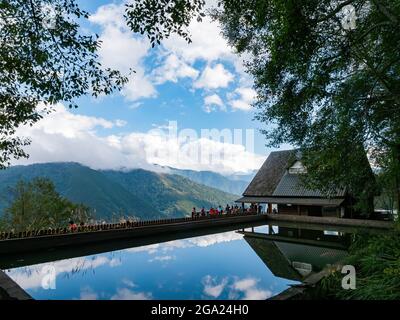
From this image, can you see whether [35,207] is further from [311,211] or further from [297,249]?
[311,211]

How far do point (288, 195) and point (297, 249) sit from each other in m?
14.8

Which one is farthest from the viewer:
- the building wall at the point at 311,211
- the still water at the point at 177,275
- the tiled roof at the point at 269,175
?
the tiled roof at the point at 269,175

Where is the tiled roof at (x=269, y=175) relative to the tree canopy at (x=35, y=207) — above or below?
above

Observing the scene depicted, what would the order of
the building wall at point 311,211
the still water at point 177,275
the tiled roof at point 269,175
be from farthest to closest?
the tiled roof at point 269,175, the building wall at point 311,211, the still water at point 177,275

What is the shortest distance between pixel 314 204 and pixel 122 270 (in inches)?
811

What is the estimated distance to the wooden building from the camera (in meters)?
27.9

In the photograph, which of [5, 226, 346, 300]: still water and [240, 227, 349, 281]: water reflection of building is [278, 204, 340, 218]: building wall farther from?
[5, 226, 346, 300]: still water

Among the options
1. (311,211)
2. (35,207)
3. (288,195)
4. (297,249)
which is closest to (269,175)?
(288,195)

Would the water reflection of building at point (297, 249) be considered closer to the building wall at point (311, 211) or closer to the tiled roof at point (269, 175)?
the building wall at point (311, 211)

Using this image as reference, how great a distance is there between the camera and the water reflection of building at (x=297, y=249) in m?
12.2

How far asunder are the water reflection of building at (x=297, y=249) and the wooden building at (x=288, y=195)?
5482 mm

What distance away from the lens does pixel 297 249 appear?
54.1ft

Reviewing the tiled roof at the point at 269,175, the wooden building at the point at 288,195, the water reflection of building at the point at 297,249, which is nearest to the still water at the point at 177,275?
the water reflection of building at the point at 297,249

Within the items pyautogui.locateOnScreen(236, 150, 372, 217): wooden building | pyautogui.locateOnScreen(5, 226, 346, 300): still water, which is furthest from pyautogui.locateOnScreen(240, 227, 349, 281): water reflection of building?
pyautogui.locateOnScreen(236, 150, 372, 217): wooden building
